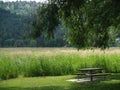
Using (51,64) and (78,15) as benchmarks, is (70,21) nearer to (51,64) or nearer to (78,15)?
(78,15)

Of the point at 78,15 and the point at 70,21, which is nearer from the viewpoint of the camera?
the point at 78,15

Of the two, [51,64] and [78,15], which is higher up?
[78,15]

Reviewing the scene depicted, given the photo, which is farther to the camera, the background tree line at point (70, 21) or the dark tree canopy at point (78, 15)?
the background tree line at point (70, 21)

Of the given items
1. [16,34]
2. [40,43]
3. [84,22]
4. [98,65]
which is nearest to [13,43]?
[16,34]

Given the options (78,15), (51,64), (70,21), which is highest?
(78,15)

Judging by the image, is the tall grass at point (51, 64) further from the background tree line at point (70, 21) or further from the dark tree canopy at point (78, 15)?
the dark tree canopy at point (78, 15)

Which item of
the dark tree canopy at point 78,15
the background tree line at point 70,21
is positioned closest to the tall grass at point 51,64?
the background tree line at point 70,21

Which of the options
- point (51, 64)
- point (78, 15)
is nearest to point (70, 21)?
point (78, 15)

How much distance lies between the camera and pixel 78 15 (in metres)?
16.8

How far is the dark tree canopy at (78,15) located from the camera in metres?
13.9

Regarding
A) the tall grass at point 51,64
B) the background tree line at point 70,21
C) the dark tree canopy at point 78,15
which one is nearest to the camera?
the dark tree canopy at point 78,15

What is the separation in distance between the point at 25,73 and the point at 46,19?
8.15 meters

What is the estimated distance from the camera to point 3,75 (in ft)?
69.5

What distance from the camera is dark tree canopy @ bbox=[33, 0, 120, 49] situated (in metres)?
13.9
